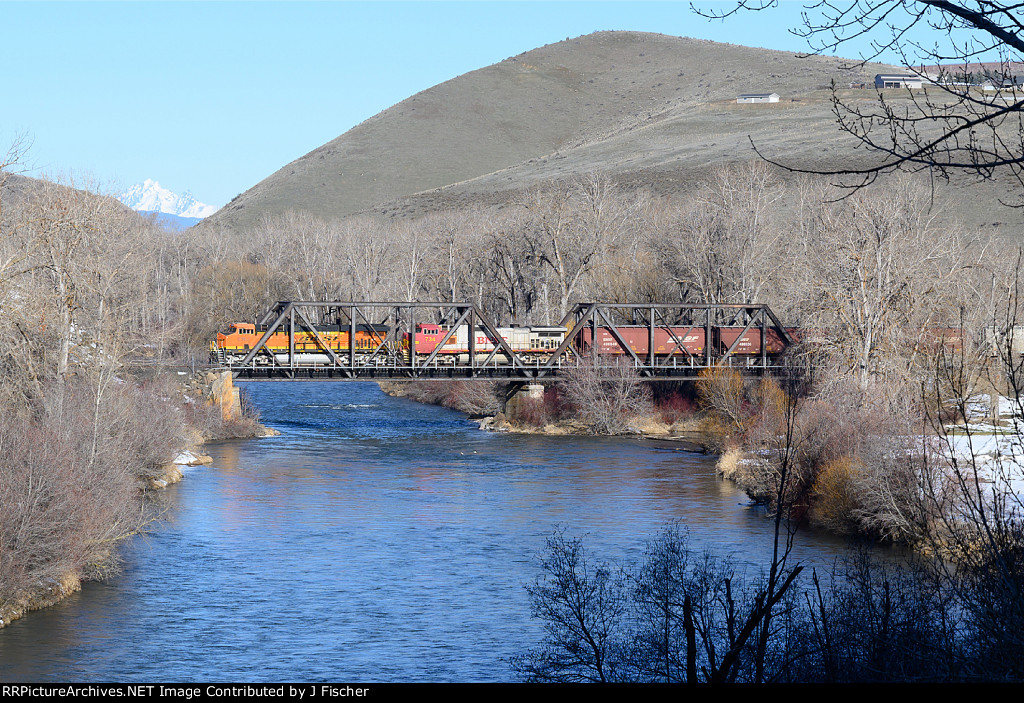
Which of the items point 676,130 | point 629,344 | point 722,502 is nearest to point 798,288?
point 629,344

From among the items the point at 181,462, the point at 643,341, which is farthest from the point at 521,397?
the point at 181,462

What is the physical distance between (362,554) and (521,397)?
36251 millimetres

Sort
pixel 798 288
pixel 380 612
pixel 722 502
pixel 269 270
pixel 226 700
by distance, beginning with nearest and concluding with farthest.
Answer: pixel 226 700, pixel 380 612, pixel 722 502, pixel 798 288, pixel 269 270

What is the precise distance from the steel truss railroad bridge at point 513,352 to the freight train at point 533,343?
87 millimetres

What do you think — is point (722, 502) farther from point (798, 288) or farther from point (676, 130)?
point (676, 130)

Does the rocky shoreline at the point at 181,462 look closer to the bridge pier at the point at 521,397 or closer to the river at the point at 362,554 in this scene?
the river at the point at 362,554

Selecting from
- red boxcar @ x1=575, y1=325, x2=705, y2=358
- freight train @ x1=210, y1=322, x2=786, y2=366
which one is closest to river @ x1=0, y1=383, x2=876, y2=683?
freight train @ x1=210, y1=322, x2=786, y2=366

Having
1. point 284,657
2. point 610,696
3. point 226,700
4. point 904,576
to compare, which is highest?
point 610,696

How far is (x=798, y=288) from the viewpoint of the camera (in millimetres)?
60594

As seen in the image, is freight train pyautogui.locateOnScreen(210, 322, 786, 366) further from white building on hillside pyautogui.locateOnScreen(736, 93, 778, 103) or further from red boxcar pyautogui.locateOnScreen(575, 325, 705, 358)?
white building on hillside pyautogui.locateOnScreen(736, 93, 778, 103)

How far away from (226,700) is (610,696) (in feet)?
10.1

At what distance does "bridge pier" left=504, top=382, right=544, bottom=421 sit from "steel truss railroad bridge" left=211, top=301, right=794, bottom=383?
3.71ft

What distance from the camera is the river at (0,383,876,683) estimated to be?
2141 cm

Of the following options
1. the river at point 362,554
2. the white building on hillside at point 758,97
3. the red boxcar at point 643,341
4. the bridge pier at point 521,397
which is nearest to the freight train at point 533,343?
the red boxcar at point 643,341
